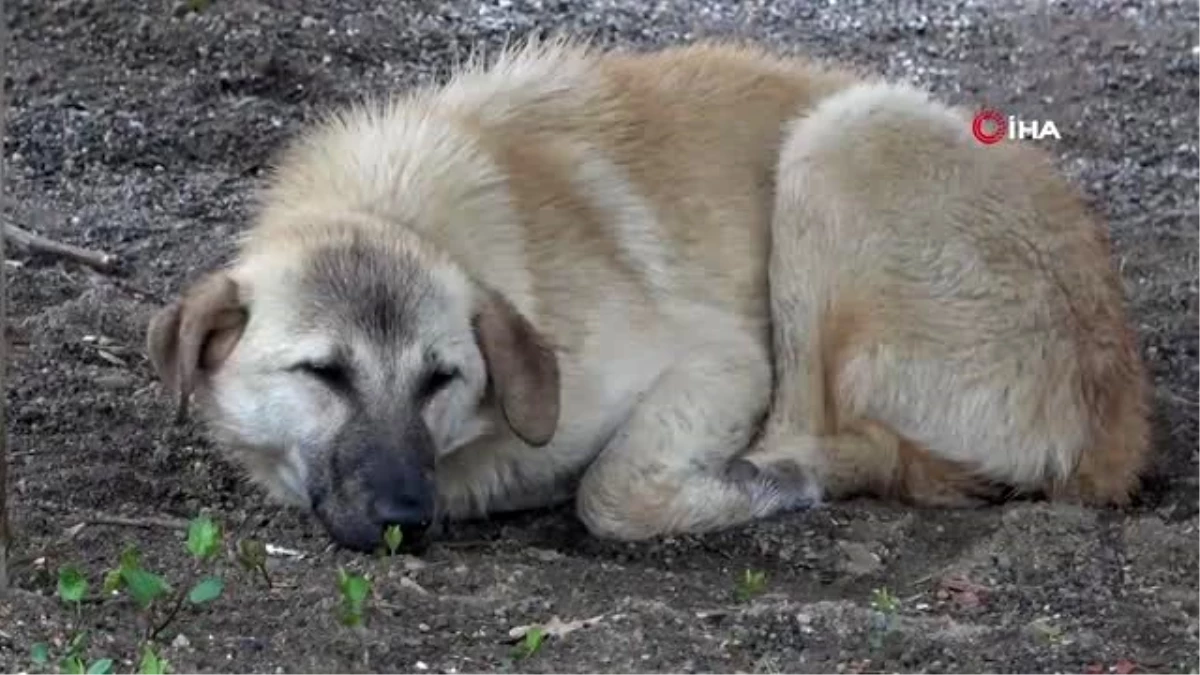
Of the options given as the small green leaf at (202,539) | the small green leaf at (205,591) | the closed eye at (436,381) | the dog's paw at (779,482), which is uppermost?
the closed eye at (436,381)

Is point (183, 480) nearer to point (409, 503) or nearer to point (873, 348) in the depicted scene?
point (409, 503)

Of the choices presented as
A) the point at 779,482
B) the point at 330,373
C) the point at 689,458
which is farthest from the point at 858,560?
the point at 330,373

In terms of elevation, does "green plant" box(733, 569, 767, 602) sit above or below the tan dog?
below

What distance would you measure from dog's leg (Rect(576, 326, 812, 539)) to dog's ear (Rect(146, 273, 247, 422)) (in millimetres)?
1111

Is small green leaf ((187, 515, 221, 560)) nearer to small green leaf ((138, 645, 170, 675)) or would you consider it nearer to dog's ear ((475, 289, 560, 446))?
small green leaf ((138, 645, 170, 675))

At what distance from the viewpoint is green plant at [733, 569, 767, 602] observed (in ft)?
16.7

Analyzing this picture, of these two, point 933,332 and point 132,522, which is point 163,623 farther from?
point 933,332

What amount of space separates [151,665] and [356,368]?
1.47 m

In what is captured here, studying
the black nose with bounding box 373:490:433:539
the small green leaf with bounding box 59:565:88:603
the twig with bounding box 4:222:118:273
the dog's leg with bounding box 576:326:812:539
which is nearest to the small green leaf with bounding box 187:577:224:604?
the small green leaf with bounding box 59:565:88:603

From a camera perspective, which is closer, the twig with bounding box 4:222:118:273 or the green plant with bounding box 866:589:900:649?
the green plant with bounding box 866:589:900:649

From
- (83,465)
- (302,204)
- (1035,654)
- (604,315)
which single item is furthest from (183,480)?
(1035,654)

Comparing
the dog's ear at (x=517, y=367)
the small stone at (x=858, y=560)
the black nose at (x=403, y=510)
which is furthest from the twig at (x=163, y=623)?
the small stone at (x=858, y=560)

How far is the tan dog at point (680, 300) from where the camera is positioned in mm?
5434

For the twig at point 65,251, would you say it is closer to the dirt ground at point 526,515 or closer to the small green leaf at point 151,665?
the dirt ground at point 526,515
